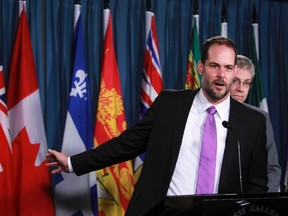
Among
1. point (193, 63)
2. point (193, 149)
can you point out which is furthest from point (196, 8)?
point (193, 149)

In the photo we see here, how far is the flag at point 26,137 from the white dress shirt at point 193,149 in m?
1.42

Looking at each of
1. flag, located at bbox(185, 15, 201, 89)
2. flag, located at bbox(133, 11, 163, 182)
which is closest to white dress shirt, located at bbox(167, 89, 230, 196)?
flag, located at bbox(133, 11, 163, 182)

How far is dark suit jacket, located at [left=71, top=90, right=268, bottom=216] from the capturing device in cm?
241

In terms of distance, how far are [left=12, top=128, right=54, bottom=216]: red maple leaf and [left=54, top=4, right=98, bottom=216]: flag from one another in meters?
0.15

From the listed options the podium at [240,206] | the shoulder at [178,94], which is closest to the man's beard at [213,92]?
the shoulder at [178,94]

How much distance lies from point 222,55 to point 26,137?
1.67 meters

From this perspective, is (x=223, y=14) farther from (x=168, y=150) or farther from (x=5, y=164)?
(x=168, y=150)

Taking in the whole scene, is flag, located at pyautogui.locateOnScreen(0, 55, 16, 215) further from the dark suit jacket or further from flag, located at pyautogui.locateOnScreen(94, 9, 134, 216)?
the dark suit jacket

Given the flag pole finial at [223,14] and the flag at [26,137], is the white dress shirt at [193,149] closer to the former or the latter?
the flag at [26,137]

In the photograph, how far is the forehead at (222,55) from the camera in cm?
245

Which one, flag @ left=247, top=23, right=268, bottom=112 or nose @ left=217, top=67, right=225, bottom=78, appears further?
flag @ left=247, top=23, right=268, bottom=112

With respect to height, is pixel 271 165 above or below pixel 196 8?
below

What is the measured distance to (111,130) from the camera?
12.8ft

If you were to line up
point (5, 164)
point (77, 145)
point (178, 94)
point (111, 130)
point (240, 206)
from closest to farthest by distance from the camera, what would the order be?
point (240, 206) → point (178, 94) → point (5, 164) → point (77, 145) → point (111, 130)
